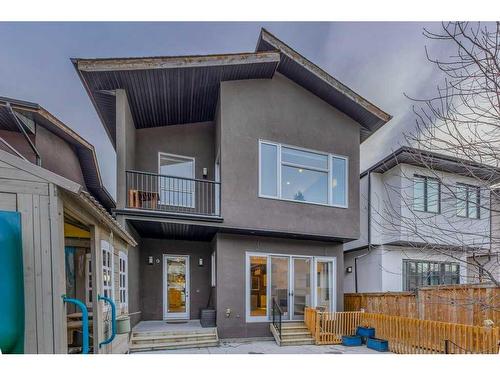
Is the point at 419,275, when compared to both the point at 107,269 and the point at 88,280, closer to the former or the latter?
the point at 107,269

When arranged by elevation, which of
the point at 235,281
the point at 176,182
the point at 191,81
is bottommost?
the point at 235,281

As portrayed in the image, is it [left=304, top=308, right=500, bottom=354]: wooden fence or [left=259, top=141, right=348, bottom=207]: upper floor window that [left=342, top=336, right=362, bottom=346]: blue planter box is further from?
[left=259, top=141, right=348, bottom=207]: upper floor window

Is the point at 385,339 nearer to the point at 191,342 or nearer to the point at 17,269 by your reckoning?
the point at 191,342

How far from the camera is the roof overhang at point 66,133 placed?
586 centimetres

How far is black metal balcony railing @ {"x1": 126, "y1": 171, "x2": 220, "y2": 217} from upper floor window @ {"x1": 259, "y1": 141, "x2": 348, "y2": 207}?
1.39 meters

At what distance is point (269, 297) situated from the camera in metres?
8.00

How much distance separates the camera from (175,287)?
8859 millimetres

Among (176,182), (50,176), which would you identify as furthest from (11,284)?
(176,182)

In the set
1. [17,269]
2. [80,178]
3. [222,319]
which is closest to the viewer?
[17,269]

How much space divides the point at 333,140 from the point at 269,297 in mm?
4613

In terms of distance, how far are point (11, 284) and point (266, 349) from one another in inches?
215

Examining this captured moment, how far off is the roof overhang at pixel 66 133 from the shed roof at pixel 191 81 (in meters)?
0.85
